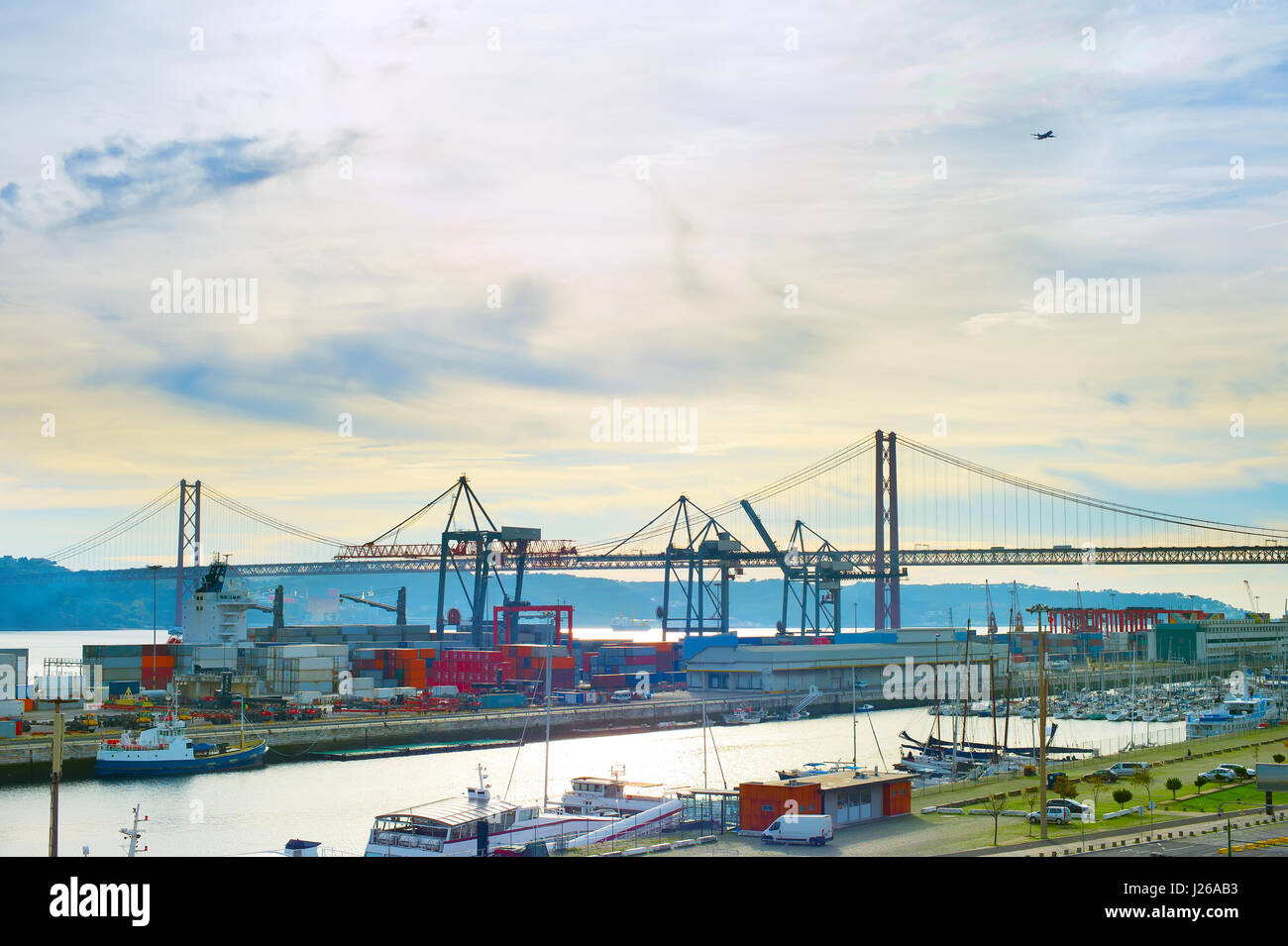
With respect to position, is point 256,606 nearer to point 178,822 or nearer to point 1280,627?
point 178,822

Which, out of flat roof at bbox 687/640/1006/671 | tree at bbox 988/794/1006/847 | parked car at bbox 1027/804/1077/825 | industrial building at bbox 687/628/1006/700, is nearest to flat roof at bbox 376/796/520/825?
tree at bbox 988/794/1006/847

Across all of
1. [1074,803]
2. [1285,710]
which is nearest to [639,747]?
[1074,803]

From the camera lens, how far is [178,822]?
30734 mm

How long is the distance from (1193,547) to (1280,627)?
20608 mm

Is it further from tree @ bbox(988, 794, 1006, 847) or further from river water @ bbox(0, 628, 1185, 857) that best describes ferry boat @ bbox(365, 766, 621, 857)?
tree @ bbox(988, 794, 1006, 847)

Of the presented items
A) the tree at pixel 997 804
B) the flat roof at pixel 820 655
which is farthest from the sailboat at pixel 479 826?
the flat roof at pixel 820 655

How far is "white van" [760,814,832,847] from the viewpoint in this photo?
23.8 m

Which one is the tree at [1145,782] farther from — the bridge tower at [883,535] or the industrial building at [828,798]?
the bridge tower at [883,535]

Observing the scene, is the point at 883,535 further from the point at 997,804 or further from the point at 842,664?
the point at 997,804

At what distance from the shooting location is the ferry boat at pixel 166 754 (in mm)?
39375

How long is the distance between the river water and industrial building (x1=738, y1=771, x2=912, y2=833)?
7.23 meters

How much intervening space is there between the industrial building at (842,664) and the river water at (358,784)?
14.5 m

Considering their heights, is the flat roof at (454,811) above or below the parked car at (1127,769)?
above

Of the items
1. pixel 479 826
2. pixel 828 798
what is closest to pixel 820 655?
pixel 828 798
